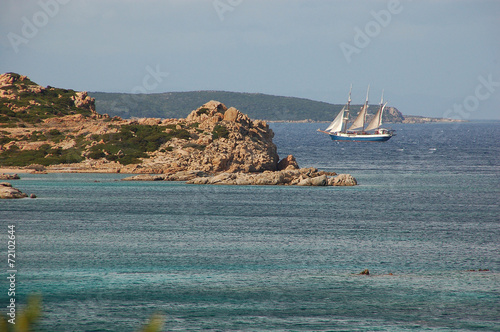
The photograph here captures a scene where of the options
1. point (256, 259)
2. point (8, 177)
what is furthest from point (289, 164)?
point (256, 259)

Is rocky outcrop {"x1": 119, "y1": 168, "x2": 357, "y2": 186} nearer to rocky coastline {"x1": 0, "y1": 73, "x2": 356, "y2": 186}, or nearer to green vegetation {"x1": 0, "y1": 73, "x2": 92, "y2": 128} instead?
rocky coastline {"x1": 0, "y1": 73, "x2": 356, "y2": 186}

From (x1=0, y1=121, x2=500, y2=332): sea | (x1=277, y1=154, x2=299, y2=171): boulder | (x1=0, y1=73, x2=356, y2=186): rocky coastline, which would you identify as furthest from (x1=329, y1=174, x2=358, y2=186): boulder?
(x1=277, y1=154, x2=299, y2=171): boulder

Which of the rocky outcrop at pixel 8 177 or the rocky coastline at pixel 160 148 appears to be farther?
the rocky coastline at pixel 160 148

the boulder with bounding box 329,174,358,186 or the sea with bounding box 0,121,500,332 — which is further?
the boulder with bounding box 329,174,358,186

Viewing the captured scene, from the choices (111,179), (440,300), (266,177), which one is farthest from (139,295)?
(111,179)

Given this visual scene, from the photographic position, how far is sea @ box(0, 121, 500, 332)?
25109 millimetres

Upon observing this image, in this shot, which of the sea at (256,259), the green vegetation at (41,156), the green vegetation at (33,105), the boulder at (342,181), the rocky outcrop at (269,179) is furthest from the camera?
the green vegetation at (33,105)

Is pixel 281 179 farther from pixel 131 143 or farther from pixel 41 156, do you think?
pixel 41 156

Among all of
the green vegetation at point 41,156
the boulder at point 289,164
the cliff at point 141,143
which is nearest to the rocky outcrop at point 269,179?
the boulder at point 289,164

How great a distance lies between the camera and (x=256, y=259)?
36438 mm

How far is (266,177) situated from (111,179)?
2262 cm

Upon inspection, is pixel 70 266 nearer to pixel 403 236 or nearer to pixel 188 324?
pixel 188 324

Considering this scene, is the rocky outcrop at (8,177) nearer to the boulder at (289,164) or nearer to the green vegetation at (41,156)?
the green vegetation at (41,156)

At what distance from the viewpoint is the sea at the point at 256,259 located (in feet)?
82.4
